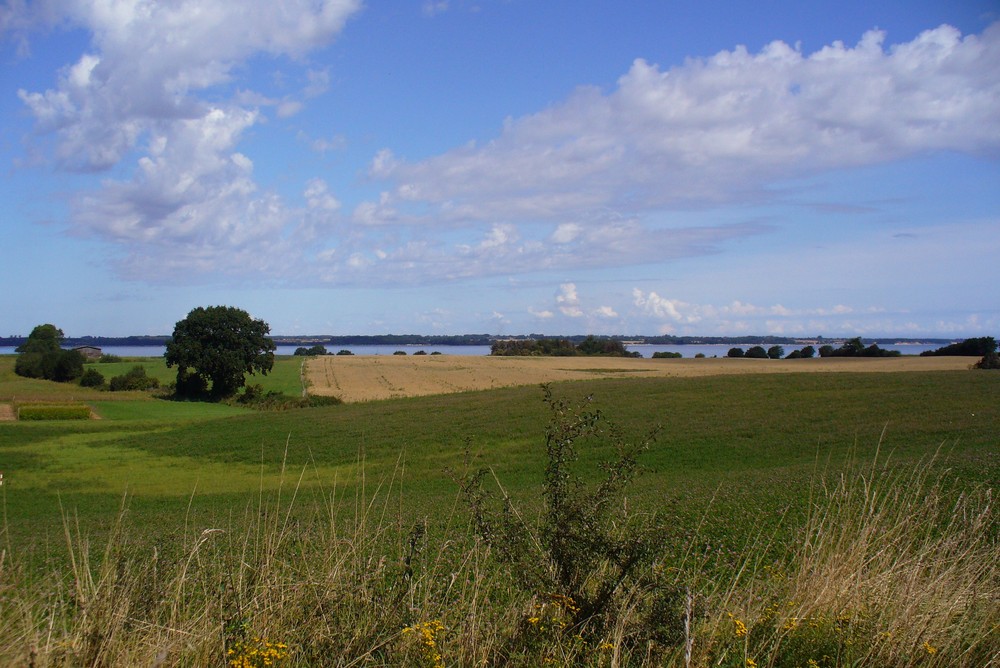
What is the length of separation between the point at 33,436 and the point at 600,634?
44630mm

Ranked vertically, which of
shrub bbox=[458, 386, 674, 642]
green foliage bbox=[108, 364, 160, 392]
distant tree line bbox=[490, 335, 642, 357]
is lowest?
green foliage bbox=[108, 364, 160, 392]

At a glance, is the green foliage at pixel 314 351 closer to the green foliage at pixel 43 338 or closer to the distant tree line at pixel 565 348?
the distant tree line at pixel 565 348

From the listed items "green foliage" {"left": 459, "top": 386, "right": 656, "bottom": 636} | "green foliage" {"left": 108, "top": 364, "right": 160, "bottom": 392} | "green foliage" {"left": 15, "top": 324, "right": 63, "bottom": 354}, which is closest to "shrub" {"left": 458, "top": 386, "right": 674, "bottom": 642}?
"green foliage" {"left": 459, "top": 386, "right": 656, "bottom": 636}

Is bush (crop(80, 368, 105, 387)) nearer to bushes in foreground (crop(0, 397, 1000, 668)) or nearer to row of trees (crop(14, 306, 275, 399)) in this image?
row of trees (crop(14, 306, 275, 399))

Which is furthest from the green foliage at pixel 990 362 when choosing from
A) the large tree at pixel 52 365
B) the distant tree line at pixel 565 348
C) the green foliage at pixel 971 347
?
the large tree at pixel 52 365

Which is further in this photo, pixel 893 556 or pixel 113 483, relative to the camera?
pixel 113 483

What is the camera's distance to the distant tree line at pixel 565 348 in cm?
13888

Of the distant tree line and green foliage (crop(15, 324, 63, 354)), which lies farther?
the distant tree line

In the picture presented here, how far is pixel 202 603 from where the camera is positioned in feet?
15.5

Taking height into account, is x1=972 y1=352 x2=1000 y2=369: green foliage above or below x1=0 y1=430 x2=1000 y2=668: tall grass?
above

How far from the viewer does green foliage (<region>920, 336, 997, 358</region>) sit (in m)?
79.6

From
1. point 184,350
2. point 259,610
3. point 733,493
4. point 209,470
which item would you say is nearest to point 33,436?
point 209,470

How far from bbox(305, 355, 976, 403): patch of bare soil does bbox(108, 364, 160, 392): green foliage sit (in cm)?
1594

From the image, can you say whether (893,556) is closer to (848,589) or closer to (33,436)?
(848,589)
